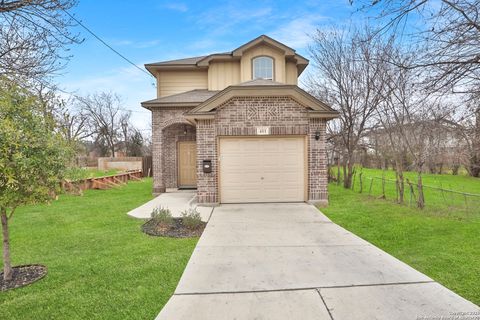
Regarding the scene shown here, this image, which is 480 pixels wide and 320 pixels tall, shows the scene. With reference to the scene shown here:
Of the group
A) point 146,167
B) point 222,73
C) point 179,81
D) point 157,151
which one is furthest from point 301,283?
point 146,167

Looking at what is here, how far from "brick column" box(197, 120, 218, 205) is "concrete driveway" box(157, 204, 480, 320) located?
3.22 metres

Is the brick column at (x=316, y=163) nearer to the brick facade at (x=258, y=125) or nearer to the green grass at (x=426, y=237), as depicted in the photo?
the brick facade at (x=258, y=125)

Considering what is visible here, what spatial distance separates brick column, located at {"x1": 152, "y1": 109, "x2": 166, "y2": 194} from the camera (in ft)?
40.0

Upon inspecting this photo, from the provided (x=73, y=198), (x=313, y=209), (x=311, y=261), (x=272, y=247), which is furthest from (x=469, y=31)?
(x=73, y=198)

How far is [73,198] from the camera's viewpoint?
37.6ft

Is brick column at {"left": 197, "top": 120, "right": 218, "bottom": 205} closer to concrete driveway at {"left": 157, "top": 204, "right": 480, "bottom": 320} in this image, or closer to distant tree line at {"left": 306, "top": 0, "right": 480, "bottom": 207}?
concrete driveway at {"left": 157, "top": 204, "right": 480, "bottom": 320}

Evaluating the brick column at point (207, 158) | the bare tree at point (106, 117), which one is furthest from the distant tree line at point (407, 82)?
the bare tree at point (106, 117)

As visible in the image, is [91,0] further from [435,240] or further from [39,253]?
[435,240]

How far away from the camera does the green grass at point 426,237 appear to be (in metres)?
3.84

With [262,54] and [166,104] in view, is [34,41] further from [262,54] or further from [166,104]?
[262,54]

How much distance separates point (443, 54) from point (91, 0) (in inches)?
320

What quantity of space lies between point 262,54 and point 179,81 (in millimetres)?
4574

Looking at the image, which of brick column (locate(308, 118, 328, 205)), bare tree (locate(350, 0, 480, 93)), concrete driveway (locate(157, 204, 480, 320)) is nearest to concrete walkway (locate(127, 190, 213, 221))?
concrete driveway (locate(157, 204, 480, 320))

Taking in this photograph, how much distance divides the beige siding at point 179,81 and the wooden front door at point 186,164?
309cm
